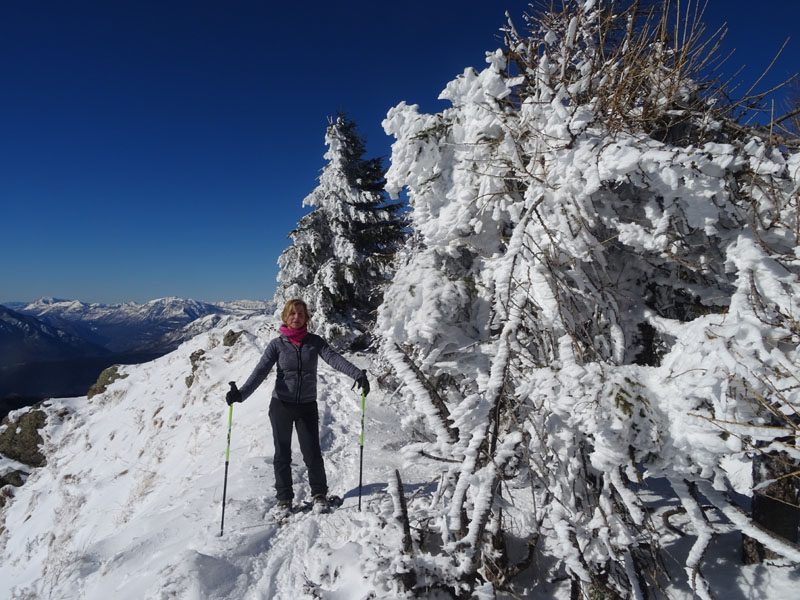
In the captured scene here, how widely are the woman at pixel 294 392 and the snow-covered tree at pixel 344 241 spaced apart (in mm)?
7986

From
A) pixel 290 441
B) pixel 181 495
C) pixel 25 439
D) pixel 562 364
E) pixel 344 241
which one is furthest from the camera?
pixel 25 439

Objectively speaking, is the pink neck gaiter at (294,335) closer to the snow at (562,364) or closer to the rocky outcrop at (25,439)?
the snow at (562,364)

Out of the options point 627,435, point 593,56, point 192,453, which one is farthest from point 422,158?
point 192,453

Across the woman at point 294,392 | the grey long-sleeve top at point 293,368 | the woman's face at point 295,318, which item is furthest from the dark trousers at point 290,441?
the woman's face at point 295,318

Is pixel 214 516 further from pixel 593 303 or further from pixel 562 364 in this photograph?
pixel 593 303

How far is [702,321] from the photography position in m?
2.22

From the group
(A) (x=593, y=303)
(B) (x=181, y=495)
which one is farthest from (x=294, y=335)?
(B) (x=181, y=495)

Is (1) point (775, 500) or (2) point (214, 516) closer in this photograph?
(1) point (775, 500)

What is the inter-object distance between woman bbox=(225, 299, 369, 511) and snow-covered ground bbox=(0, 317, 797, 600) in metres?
0.41

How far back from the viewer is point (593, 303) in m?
2.92

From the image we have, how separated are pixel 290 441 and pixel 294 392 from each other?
58cm

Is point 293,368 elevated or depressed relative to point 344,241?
depressed

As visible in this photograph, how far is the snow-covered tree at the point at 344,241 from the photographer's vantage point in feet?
41.8

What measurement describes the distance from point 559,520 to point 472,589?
74 centimetres
